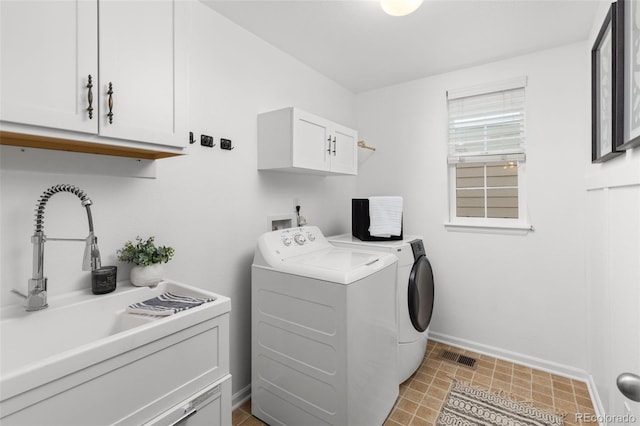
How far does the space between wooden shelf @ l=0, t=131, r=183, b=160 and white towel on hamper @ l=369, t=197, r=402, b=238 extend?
1.61m

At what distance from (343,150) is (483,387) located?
212cm

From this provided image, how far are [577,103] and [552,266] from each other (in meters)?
1.28

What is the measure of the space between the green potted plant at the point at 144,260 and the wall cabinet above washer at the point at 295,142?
97 centimetres

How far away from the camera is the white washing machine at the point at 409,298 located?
2277 millimetres

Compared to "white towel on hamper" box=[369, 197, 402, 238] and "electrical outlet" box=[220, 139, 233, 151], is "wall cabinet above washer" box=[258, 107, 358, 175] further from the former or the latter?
"white towel on hamper" box=[369, 197, 402, 238]

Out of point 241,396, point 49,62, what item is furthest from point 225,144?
point 241,396

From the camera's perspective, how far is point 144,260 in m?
1.42

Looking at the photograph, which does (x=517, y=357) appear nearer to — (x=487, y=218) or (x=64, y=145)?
(x=487, y=218)

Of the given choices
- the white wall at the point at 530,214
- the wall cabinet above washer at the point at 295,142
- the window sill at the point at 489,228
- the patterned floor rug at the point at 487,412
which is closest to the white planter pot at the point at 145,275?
the wall cabinet above washer at the point at 295,142

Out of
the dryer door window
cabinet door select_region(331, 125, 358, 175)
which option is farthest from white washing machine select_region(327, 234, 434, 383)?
cabinet door select_region(331, 125, 358, 175)

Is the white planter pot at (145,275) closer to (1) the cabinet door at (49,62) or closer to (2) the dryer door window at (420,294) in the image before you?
(1) the cabinet door at (49,62)

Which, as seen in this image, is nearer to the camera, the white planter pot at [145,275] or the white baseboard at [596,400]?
the white planter pot at [145,275]

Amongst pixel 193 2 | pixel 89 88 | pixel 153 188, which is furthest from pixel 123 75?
pixel 193 2

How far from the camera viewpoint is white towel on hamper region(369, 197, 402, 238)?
2.48 meters
